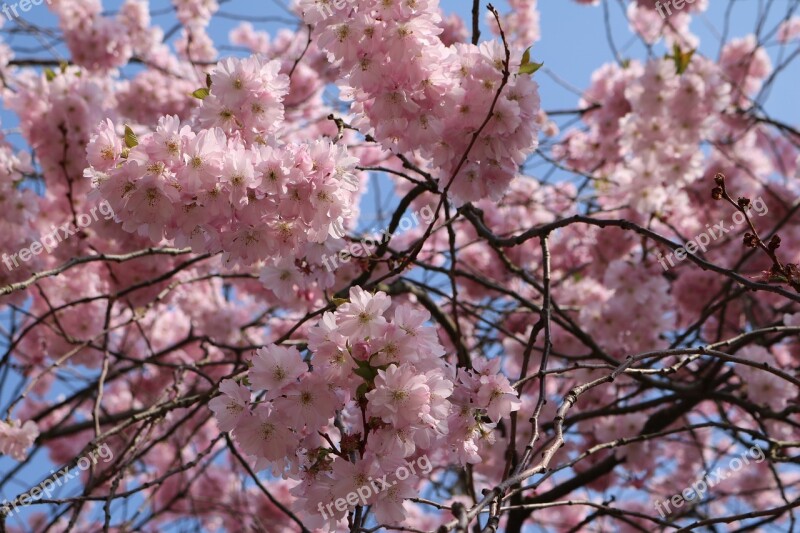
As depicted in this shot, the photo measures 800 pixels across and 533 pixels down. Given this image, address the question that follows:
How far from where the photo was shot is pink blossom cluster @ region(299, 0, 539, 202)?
6.48 ft

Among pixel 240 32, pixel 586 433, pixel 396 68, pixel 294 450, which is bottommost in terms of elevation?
pixel 294 450

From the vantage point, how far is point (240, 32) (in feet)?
27.3

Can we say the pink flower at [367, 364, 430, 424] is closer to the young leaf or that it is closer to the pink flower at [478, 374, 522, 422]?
the pink flower at [478, 374, 522, 422]

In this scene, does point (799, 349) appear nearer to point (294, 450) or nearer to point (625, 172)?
point (625, 172)

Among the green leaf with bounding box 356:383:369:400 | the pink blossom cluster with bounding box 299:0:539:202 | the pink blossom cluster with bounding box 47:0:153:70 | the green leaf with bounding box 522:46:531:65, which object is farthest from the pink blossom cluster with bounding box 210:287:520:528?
the pink blossom cluster with bounding box 47:0:153:70

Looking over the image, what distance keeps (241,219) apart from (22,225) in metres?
2.19

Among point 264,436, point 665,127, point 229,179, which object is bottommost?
point 264,436

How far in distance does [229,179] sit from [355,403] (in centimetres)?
58

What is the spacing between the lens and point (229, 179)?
5.63 ft

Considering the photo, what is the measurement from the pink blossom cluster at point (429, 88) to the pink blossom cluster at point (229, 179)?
0.88 ft

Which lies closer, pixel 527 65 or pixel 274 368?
pixel 274 368

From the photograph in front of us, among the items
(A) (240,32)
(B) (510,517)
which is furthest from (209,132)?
(A) (240,32)

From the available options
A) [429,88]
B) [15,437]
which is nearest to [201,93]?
[429,88]

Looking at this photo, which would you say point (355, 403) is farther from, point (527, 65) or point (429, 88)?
point (527, 65)
